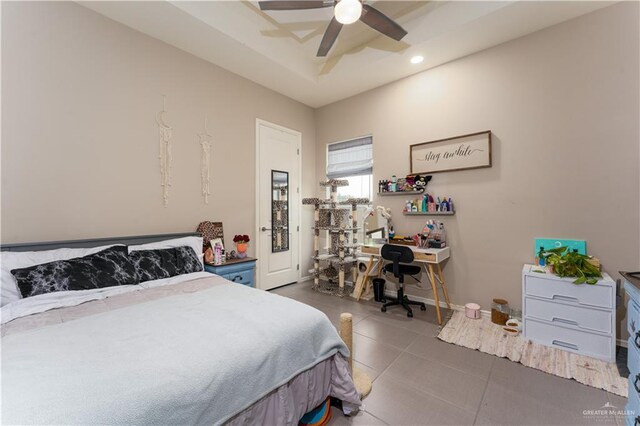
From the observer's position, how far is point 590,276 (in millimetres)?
2229

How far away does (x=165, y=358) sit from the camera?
3.48 ft

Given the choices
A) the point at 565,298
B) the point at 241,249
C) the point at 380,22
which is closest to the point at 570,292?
the point at 565,298

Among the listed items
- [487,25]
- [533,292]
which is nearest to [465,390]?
[533,292]

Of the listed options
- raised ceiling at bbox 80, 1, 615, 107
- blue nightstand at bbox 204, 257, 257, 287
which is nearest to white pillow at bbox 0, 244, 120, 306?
blue nightstand at bbox 204, 257, 257, 287

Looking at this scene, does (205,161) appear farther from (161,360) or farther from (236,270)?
(161,360)

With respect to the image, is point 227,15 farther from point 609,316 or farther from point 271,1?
point 609,316

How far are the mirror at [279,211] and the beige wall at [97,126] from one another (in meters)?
0.78

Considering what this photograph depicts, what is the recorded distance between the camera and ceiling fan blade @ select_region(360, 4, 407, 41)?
7.25 feet

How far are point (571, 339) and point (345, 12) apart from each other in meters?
3.31

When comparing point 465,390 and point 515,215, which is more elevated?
point 515,215

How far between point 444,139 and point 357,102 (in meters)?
1.55

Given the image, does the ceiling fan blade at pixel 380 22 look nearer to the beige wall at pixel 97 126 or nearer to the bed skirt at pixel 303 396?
the beige wall at pixel 97 126

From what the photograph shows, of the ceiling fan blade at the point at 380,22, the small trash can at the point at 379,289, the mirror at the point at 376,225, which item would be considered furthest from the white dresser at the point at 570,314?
the ceiling fan blade at the point at 380,22

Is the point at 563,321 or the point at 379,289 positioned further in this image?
the point at 379,289
